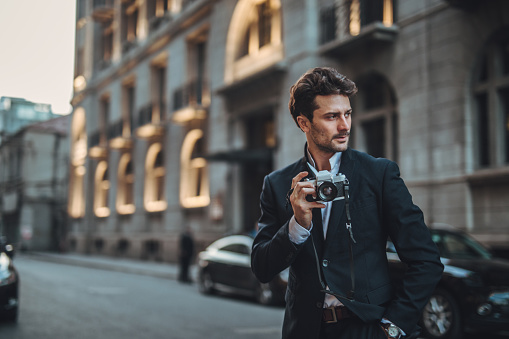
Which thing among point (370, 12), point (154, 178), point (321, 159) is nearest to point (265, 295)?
point (370, 12)

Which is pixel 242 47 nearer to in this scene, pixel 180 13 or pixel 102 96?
pixel 180 13

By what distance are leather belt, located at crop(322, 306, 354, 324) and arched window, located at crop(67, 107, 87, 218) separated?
134ft

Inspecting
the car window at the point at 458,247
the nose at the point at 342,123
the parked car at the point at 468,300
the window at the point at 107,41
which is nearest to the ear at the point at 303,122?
the nose at the point at 342,123

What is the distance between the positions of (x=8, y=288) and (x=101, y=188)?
3026cm

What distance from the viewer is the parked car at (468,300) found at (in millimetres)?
8555

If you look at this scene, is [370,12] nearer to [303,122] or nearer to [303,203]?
[303,122]

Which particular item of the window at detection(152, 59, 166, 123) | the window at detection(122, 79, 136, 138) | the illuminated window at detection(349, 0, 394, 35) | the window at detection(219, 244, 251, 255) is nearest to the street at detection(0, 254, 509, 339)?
the window at detection(219, 244, 251, 255)

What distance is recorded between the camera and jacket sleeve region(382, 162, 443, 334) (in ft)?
8.04

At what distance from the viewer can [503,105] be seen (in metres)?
14.2

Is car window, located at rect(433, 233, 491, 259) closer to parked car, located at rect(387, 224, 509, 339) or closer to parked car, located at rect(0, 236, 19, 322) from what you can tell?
parked car, located at rect(387, 224, 509, 339)

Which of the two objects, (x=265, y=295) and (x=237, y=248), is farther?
(x=237, y=248)

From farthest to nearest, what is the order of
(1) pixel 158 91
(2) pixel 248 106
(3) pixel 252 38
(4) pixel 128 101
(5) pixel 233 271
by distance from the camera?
(4) pixel 128 101, (1) pixel 158 91, (3) pixel 252 38, (2) pixel 248 106, (5) pixel 233 271

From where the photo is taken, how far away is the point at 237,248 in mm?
15273

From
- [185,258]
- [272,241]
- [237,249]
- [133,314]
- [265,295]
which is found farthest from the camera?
[185,258]
